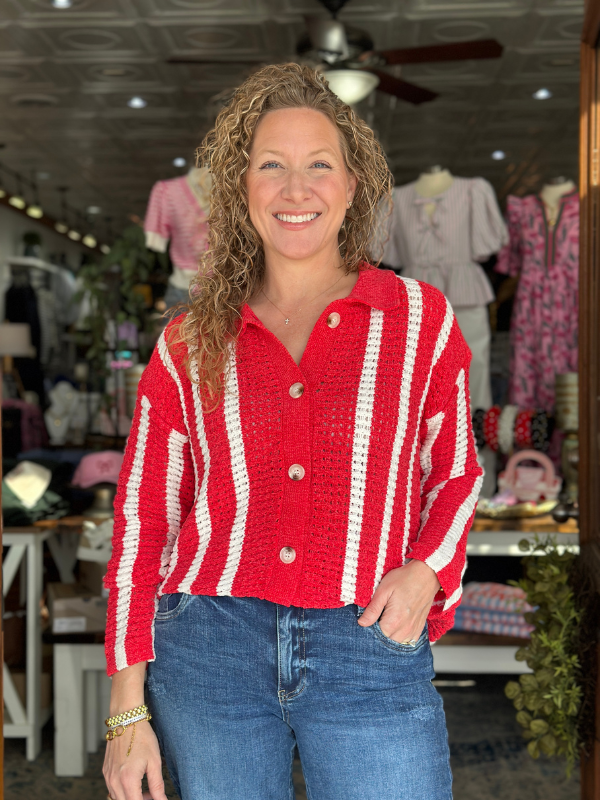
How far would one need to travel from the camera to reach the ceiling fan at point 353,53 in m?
4.13

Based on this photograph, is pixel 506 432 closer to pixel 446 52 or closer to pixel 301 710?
pixel 446 52

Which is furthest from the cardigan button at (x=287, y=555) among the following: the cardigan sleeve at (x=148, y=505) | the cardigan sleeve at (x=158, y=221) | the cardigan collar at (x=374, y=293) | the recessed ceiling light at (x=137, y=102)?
the recessed ceiling light at (x=137, y=102)

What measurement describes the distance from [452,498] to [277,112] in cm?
68

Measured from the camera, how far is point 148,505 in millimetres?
1359

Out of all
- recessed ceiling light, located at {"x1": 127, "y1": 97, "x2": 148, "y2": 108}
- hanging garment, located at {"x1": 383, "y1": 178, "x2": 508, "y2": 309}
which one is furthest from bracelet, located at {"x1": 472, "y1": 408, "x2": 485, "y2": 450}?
recessed ceiling light, located at {"x1": 127, "y1": 97, "x2": 148, "y2": 108}

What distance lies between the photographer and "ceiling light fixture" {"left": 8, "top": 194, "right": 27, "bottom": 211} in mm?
9120

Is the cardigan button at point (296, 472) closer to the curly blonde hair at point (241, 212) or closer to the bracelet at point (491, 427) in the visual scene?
the curly blonde hair at point (241, 212)

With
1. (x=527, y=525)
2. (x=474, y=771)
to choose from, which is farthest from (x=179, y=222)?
(x=474, y=771)

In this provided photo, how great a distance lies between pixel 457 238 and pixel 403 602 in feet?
11.4

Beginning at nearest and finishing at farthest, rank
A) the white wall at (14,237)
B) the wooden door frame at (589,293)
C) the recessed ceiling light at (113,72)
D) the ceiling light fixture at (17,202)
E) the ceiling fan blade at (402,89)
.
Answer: the wooden door frame at (589,293) < the ceiling fan blade at (402,89) < the recessed ceiling light at (113,72) < the ceiling light fixture at (17,202) < the white wall at (14,237)

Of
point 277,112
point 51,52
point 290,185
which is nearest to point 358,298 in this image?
point 290,185

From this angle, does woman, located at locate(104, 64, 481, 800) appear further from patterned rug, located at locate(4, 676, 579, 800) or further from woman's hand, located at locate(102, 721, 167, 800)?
patterned rug, located at locate(4, 676, 579, 800)

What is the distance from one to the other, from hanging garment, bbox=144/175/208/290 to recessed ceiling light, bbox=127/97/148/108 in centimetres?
252

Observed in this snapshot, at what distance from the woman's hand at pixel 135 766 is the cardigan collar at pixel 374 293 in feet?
2.10
